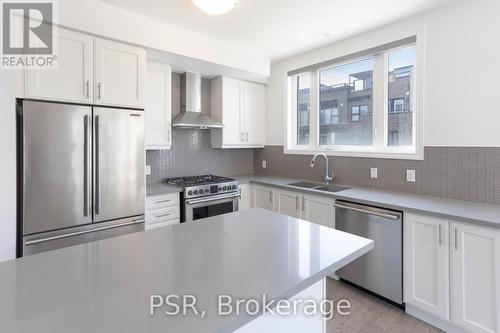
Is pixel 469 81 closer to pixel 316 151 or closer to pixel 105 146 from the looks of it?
pixel 316 151

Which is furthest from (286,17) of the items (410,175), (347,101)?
(410,175)

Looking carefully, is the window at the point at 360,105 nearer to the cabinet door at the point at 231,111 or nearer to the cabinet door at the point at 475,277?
the cabinet door at the point at 231,111

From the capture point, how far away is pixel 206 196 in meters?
3.19

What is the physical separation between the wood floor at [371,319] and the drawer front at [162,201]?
1.81 metres

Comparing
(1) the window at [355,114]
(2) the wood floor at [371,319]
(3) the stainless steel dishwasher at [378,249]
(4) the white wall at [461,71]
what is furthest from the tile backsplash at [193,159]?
(4) the white wall at [461,71]

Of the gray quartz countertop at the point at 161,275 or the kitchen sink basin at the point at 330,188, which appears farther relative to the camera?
the kitchen sink basin at the point at 330,188

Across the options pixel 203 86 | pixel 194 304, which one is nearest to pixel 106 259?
pixel 194 304

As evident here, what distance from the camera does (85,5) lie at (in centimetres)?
229

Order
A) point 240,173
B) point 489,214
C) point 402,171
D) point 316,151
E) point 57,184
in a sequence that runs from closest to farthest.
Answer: point 489,214
point 57,184
point 402,171
point 316,151
point 240,173

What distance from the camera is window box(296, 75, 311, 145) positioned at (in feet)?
12.6

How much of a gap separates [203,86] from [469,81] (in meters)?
2.95

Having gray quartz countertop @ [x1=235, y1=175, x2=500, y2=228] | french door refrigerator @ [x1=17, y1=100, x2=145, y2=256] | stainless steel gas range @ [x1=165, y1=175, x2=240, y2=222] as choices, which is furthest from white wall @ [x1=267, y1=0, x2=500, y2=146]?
french door refrigerator @ [x1=17, y1=100, x2=145, y2=256]

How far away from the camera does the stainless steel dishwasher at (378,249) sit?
2340 millimetres

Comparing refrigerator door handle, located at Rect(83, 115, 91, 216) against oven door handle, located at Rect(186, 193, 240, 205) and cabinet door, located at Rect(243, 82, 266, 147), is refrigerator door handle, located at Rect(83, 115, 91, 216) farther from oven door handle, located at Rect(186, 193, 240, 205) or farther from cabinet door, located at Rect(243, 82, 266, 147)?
cabinet door, located at Rect(243, 82, 266, 147)
